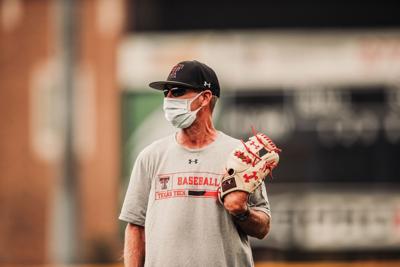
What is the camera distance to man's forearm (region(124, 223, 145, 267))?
5.17 m

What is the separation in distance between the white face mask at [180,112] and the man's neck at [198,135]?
4 centimetres

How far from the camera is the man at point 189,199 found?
197 inches

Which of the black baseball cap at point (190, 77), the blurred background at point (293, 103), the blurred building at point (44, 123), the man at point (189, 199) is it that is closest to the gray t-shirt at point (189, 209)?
the man at point (189, 199)

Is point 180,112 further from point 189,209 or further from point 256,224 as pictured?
point 256,224

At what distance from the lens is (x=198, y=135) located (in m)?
5.18

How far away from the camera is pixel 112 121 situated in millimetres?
21812

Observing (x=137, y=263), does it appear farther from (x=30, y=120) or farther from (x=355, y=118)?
(x=30, y=120)

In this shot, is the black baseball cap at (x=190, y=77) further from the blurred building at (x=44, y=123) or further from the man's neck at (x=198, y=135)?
the blurred building at (x=44, y=123)

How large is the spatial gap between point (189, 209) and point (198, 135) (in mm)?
347

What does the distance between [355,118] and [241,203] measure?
1190cm

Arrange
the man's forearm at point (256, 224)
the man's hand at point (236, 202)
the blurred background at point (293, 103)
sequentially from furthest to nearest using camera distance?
1. the blurred background at point (293, 103)
2. the man's forearm at point (256, 224)
3. the man's hand at point (236, 202)

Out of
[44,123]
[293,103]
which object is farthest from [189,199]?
[44,123]

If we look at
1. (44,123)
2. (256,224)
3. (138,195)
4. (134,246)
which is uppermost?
(138,195)

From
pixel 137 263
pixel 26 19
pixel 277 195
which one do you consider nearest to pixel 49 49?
pixel 26 19
